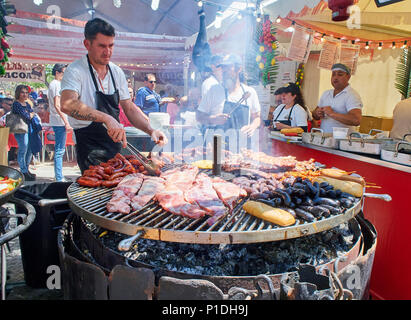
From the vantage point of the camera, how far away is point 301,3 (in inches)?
248

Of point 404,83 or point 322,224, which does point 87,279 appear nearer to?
point 322,224

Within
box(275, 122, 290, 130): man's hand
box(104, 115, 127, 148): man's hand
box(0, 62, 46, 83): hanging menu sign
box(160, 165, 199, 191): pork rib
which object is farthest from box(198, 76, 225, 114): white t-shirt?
box(0, 62, 46, 83): hanging menu sign

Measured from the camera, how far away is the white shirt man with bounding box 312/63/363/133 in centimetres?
514

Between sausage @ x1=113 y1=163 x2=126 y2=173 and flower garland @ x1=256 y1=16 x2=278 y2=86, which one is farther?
flower garland @ x1=256 y1=16 x2=278 y2=86

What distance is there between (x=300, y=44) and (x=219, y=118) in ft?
11.5

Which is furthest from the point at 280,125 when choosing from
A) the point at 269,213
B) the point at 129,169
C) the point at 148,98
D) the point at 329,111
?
the point at 269,213

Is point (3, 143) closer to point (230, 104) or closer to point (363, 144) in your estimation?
point (230, 104)

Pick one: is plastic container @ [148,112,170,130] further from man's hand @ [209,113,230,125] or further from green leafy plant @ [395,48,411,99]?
green leafy plant @ [395,48,411,99]

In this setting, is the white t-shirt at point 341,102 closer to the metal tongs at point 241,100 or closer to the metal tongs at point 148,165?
the metal tongs at point 241,100

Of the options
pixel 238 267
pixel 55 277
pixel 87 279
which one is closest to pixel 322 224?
pixel 238 267

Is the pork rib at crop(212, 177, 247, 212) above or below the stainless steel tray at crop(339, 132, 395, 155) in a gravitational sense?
below

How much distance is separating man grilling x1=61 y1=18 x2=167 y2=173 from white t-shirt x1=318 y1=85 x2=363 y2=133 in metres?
3.44

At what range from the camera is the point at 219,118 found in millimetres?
5402
